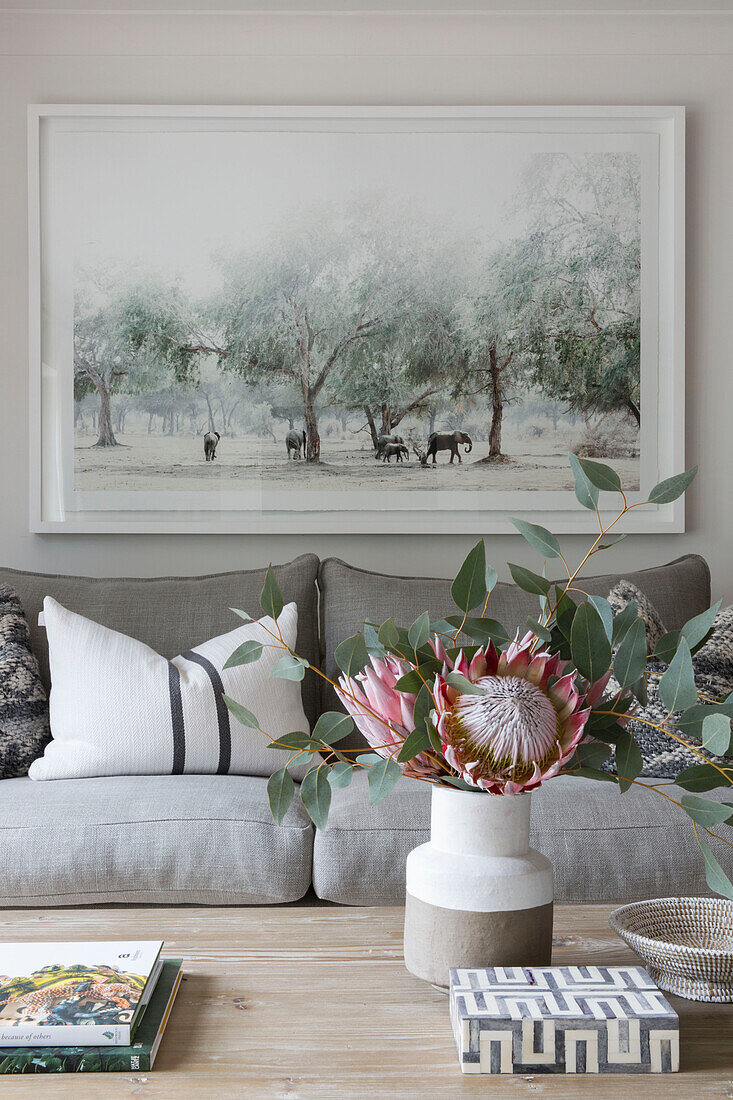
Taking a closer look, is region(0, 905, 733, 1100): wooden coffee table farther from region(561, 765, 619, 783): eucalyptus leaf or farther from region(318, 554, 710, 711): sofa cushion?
region(318, 554, 710, 711): sofa cushion

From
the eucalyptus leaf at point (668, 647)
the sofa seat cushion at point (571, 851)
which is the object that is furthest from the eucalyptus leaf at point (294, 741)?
the sofa seat cushion at point (571, 851)

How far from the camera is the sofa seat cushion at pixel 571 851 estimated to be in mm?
1726

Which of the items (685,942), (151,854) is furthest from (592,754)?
(151,854)

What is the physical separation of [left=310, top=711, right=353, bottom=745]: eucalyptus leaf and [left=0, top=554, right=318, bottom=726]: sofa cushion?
4.76 feet

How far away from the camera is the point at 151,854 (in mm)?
1733

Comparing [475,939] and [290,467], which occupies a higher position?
[290,467]

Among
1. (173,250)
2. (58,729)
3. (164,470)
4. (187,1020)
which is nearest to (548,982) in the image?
(187,1020)

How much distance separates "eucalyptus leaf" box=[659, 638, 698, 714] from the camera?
0.83 metres

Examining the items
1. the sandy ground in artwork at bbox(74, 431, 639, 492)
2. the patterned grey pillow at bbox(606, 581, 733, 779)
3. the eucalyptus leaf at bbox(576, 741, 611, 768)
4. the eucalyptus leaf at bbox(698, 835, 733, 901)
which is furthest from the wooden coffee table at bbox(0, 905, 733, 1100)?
the sandy ground in artwork at bbox(74, 431, 639, 492)

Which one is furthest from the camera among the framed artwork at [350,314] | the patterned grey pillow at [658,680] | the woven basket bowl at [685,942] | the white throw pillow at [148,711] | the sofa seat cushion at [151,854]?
the framed artwork at [350,314]

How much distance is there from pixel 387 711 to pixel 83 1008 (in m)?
A: 0.39

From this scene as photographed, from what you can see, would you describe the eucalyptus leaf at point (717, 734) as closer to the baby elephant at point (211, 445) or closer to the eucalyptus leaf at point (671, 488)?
the eucalyptus leaf at point (671, 488)

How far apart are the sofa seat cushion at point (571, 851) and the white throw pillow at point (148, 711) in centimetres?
37

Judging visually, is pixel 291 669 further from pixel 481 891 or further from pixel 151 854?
pixel 151 854
